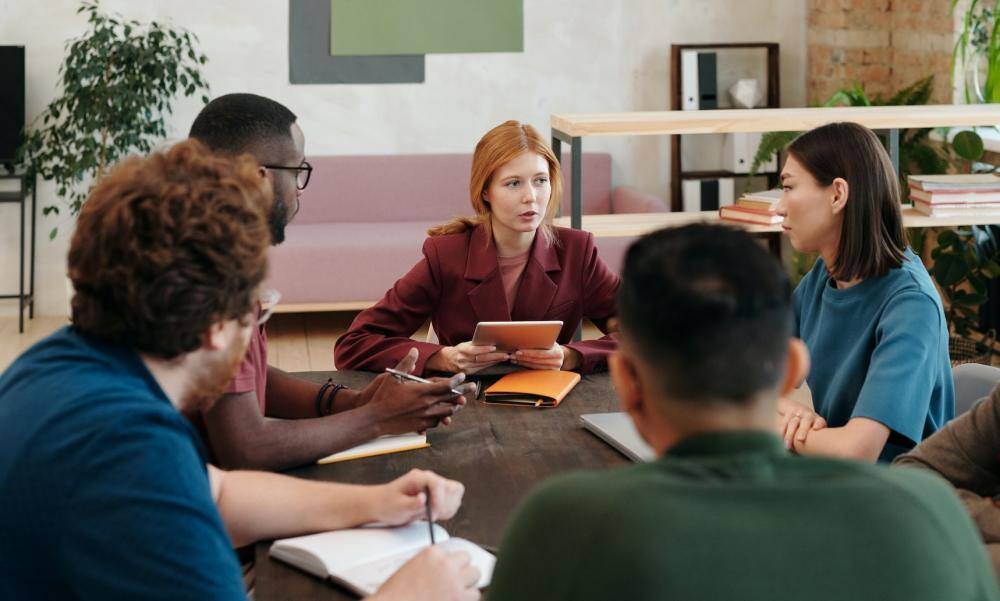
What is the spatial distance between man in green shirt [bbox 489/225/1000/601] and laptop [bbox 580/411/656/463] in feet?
3.22

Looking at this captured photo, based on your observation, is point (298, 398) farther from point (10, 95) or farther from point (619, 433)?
point (10, 95)

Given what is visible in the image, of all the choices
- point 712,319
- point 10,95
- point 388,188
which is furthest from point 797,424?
point 10,95

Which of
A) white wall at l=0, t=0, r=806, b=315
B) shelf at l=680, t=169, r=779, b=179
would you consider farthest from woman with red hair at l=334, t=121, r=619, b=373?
shelf at l=680, t=169, r=779, b=179

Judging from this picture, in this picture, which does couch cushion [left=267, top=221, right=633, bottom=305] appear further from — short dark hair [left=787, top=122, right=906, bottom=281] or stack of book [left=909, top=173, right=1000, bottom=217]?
short dark hair [left=787, top=122, right=906, bottom=281]

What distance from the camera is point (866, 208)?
233 cm

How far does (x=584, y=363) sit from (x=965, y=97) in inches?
138

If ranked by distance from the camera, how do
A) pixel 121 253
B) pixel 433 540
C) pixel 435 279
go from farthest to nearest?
1. pixel 435 279
2. pixel 433 540
3. pixel 121 253

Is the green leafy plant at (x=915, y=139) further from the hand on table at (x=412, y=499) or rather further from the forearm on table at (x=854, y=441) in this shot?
the hand on table at (x=412, y=499)

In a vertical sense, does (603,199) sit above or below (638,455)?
above

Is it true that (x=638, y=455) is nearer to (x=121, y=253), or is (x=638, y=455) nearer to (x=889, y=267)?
(x=889, y=267)

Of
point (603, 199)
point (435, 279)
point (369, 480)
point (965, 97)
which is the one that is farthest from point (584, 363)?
point (603, 199)

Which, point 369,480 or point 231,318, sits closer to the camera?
point 231,318

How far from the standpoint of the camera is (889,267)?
7.58 feet

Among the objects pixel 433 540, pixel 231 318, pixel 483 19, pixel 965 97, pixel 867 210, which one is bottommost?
pixel 433 540
